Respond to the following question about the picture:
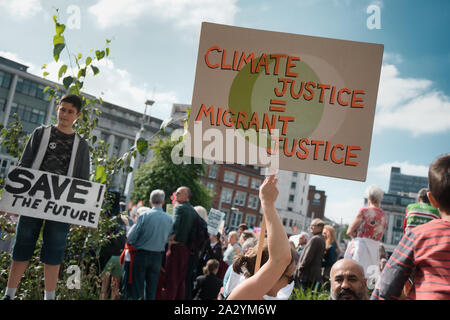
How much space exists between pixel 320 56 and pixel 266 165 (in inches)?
39.6

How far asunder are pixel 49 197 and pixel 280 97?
1.86 m

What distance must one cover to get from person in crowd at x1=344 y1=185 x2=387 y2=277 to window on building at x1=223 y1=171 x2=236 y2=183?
6069 centimetres

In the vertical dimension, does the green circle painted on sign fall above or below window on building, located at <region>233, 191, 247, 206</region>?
below

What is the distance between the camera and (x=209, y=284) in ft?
22.1

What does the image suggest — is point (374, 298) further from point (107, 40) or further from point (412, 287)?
point (107, 40)

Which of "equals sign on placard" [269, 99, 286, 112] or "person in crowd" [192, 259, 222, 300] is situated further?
"person in crowd" [192, 259, 222, 300]

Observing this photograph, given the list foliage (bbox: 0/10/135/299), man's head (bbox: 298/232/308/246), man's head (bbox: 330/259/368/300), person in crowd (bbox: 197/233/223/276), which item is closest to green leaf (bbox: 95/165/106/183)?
foliage (bbox: 0/10/135/299)

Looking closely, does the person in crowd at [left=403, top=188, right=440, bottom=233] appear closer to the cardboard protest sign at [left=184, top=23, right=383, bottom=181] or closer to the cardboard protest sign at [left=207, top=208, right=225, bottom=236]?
the cardboard protest sign at [left=184, top=23, right=383, bottom=181]

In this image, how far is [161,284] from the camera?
21.4ft

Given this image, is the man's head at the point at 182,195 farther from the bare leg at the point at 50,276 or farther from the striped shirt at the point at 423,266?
the striped shirt at the point at 423,266

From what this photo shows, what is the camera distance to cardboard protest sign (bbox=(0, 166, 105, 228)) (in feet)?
9.25

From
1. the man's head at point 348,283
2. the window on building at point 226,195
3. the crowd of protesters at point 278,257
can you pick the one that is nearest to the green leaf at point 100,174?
the crowd of protesters at point 278,257

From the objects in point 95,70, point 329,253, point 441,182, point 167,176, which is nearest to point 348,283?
point 441,182

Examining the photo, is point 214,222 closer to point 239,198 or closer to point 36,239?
point 36,239
